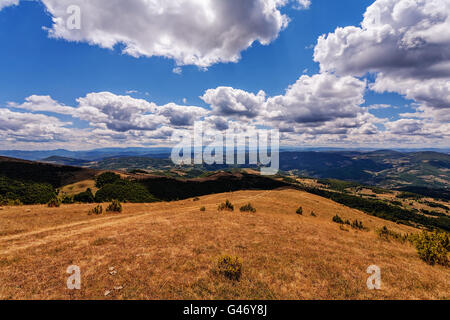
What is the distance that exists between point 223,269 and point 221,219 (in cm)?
1244

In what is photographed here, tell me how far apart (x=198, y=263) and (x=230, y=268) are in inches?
103

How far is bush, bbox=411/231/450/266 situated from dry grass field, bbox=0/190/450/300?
97cm

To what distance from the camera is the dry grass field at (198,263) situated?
30.1 ft

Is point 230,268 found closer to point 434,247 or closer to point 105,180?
point 434,247

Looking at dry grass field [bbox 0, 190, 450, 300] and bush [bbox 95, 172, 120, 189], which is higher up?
dry grass field [bbox 0, 190, 450, 300]

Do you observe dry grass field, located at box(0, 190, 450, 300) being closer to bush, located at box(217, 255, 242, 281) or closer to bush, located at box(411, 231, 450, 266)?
bush, located at box(217, 255, 242, 281)

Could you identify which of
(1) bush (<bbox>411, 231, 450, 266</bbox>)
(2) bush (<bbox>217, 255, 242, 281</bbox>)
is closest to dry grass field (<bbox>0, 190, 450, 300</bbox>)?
(2) bush (<bbox>217, 255, 242, 281</bbox>)

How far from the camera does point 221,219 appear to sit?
23281 millimetres

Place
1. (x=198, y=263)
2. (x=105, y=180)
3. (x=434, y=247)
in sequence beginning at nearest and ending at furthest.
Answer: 1. (x=198, y=263)
2. (x=434, y=247)
3. (x=105, y=180)

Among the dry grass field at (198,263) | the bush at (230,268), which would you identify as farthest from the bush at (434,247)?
the bush at (230,268)

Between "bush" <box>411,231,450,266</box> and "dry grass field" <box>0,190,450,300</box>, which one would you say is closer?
"dry grass field" <box>0,190,450,300</box>

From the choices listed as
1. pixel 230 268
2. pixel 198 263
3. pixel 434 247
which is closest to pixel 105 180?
pixel 198 263

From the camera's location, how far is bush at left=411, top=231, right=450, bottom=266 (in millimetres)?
14172

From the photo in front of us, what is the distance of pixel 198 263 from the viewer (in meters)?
12.0
